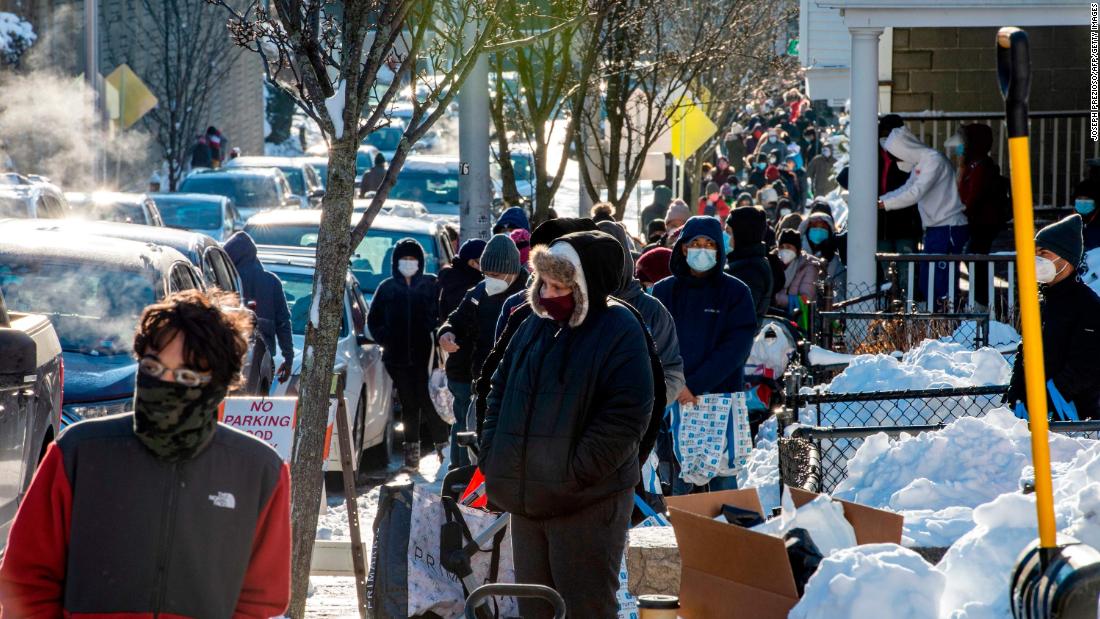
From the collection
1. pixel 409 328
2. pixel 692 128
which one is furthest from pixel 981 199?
pixel 692 128

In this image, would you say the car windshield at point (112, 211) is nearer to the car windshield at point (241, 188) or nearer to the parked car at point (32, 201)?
the parked car at point (32, 201)

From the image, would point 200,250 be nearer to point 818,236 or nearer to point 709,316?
point 709,316

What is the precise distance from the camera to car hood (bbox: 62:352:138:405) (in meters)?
8.80

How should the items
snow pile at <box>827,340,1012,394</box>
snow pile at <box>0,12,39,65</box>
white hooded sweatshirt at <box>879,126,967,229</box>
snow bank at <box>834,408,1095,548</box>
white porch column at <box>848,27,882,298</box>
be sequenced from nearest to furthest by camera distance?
snow bank at <box>834,408,1095,548</box> < snow pile at <box>827,340,1012,394</box> < white hooded sweatshirt at <box>879,126,967,229</box> < white porch column at <box>848,27,882,298</box> < snow pile at <box>0,12,39,65</box>

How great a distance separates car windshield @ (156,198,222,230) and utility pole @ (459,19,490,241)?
6633 millimetres

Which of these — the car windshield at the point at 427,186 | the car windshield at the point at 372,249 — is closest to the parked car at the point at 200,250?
the car windshield at the point at 372,249

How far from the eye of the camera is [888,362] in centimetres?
1002

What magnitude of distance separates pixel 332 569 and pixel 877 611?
3.90 m

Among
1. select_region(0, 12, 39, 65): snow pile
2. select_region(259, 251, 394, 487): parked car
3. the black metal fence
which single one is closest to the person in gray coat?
the black metal fence

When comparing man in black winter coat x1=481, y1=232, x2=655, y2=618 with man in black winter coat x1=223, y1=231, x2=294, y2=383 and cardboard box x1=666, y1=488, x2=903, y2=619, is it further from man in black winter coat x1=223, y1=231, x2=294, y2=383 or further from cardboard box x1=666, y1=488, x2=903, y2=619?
man in black winter coat x1=223, y1=231, x2=294, y2=383

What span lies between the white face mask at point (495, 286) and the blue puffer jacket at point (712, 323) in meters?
1.95

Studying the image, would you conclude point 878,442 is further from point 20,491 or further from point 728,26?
point 728,26

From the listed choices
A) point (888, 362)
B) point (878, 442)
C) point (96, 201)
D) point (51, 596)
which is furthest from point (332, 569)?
point (96, 201)

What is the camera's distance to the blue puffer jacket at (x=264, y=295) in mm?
11602
